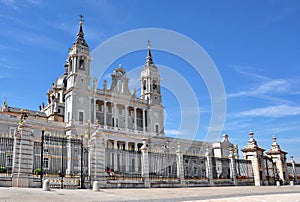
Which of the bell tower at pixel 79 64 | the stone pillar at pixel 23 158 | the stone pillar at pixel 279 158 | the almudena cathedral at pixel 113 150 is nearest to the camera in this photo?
the stone pillar at pixel 23 158

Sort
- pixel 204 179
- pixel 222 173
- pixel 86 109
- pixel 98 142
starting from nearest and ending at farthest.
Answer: pixel 98 142 < pixel 204 179 < pixel 222 173 < pixel 86 109

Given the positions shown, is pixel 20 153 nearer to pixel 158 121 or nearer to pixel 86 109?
pixel 86 109

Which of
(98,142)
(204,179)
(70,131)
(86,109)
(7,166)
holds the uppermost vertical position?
(86,109)

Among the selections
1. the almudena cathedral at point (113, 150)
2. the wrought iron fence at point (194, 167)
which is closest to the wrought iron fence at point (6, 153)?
the almudena cathedral at point (113, 150)

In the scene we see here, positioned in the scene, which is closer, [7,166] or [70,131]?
[7,166]

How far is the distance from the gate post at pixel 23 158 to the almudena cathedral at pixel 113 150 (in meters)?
0.05

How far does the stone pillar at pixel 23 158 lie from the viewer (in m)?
15.8

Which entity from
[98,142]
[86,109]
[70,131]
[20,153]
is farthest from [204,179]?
[86,109]

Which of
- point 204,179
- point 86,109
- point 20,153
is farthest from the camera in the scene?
point 86,109

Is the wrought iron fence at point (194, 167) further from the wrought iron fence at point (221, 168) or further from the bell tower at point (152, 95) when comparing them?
the bell tower at point (152, 95)

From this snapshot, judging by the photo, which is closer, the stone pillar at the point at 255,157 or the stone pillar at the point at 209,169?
the stone pillar at the point at 209,169

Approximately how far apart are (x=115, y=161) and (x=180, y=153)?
5.02 meters

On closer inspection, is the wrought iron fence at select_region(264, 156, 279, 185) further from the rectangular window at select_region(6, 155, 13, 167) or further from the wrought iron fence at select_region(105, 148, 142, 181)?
the rectangular window at select_region(6, 155, 13, 167)

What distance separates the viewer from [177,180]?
73.6 ft
